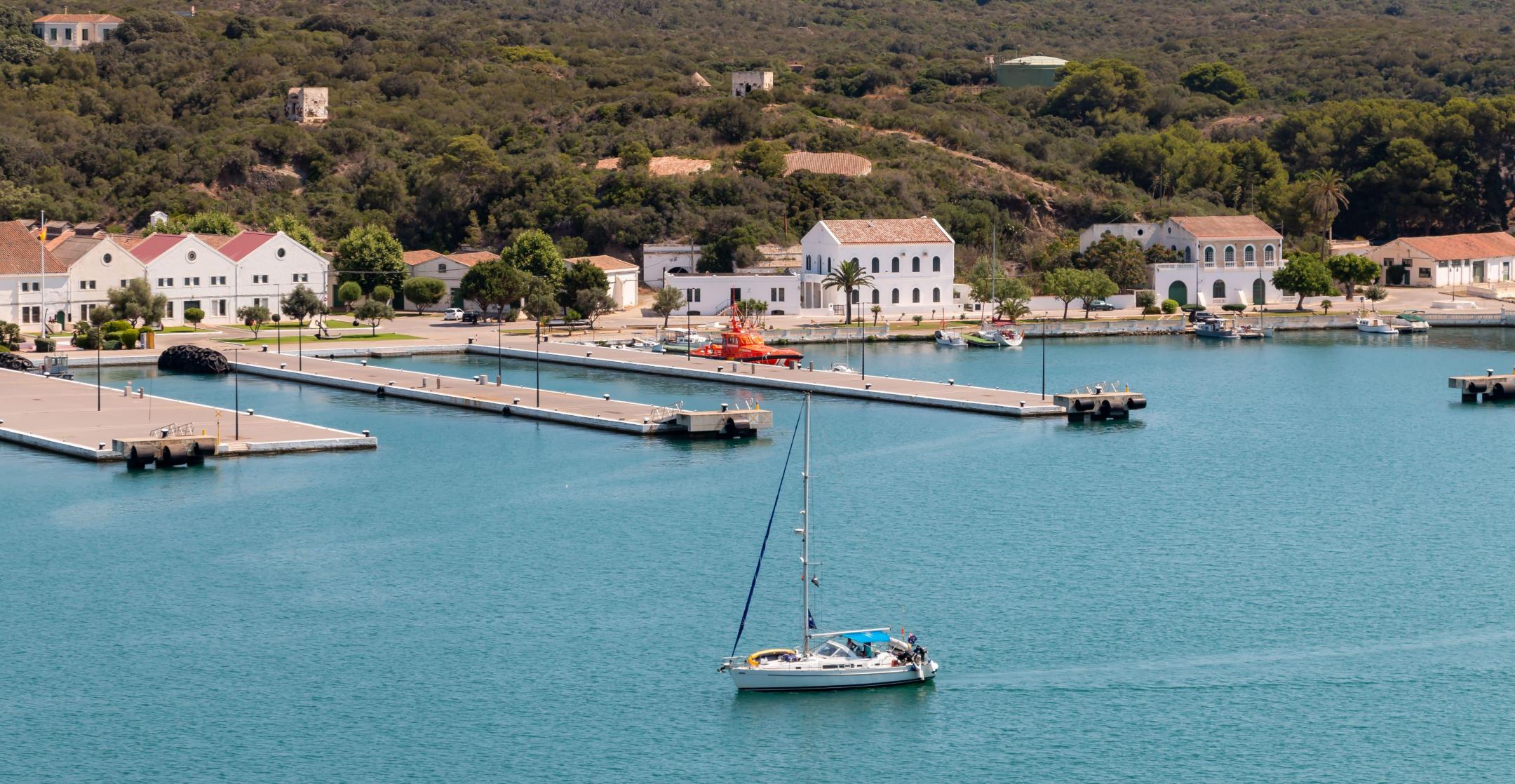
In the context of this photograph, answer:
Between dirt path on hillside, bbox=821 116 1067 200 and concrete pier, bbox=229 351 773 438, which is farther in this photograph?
dirt path on hillside, bbox=821 116 1067 200

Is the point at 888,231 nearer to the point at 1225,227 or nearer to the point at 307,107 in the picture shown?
the point at 1225,227

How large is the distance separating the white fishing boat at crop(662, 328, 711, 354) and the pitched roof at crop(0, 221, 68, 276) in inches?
1223

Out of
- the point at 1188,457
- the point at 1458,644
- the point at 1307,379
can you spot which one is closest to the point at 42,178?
the point at 1307,379

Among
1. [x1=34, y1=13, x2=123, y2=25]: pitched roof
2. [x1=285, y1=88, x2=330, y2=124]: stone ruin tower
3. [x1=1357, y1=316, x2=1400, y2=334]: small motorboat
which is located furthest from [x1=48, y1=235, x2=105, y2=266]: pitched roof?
[x1=34, y1=13, x2=123, y2=25]: pitched roof

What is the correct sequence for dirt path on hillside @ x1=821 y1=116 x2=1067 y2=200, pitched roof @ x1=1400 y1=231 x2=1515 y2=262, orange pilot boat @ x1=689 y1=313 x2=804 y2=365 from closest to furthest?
orange pilot boat @ x1=689 y1=313 x2=804 y2=365
pitched roof @ x1=1400 y1=231 x2=1515 y2=262
dirt path on hillside @ x1=821 y1=116 x2=1067 y2=200

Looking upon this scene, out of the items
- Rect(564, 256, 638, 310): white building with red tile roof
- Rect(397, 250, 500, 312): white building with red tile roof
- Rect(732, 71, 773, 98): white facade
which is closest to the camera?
Rect(564, 256, 638, 310): white building with red tile roof

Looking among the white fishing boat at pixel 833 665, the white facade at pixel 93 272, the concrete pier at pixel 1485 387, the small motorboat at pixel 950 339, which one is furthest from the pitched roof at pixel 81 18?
the white fishing boat at pixel 833 665

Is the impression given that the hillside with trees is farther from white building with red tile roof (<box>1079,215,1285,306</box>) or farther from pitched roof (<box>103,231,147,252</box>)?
pitched roof (<box>103,231,147,252</box>)

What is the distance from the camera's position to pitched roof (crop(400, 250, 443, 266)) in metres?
119

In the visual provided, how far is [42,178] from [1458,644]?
405 feet

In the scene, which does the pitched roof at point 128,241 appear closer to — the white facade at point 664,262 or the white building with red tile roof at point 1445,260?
the white facade at point 664,262

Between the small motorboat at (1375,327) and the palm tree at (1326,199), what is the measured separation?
18.6m

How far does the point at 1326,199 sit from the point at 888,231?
35.6 metres

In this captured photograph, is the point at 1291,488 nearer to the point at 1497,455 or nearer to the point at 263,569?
the point at 1497,455
